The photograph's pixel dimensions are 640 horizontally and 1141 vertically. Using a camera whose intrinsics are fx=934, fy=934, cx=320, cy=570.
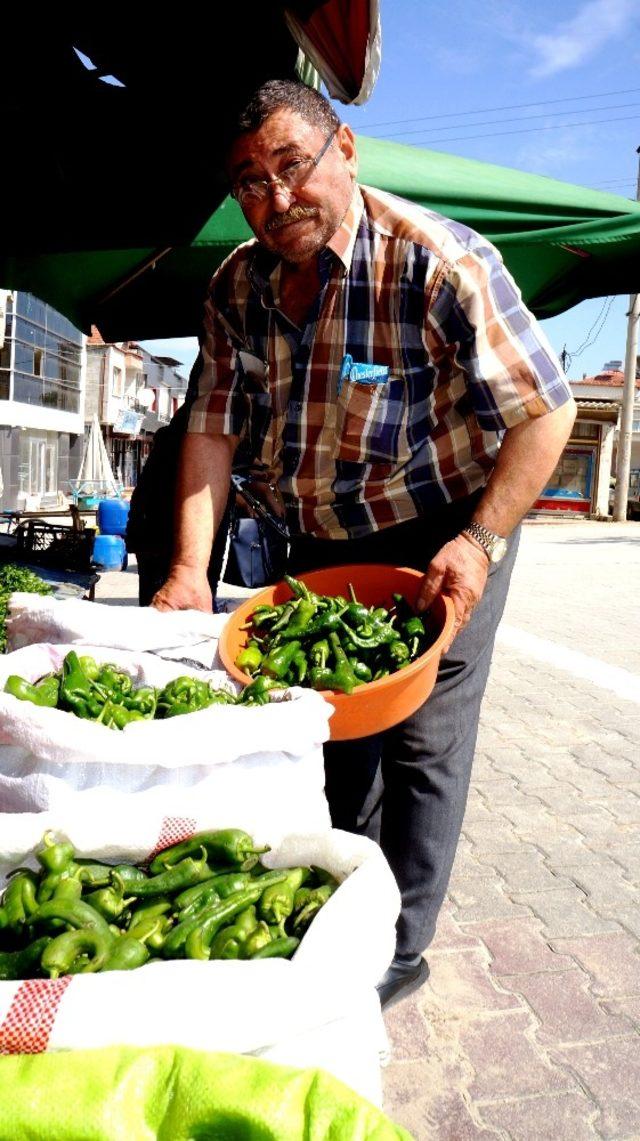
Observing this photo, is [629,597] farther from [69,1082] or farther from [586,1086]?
[69,1082]

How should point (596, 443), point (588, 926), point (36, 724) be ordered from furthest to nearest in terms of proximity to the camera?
point (596, 443) < point (588, 926) < point (36, 724)

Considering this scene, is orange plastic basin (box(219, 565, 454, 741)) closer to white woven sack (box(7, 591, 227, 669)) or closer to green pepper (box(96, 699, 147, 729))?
white woven sack (box(7, 591, 227, 669))

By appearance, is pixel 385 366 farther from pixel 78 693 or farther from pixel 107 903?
pixel 107 903

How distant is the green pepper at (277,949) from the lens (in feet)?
4.79

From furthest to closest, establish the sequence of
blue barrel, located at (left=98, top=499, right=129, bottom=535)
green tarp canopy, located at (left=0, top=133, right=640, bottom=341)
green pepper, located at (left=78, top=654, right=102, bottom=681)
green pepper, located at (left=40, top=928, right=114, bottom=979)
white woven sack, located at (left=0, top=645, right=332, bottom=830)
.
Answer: blue barrel, located at (left=98, top=499, right=129, bottom=535), green tarp canopy, located at (left=0, top=133, right=640, bottom=341), green pepper, located at (left=78, top=654, right=102, bottom=681), white woven sack, located at (left=0, top=645, right=332, bottom=830), green pepper, located at (left=40, top=928, right=114, bottom=979)

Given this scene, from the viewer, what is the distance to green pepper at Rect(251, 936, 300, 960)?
146 cm

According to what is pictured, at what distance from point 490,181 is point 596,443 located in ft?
113

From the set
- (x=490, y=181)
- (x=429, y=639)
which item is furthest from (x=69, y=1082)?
(x=490, y=181)

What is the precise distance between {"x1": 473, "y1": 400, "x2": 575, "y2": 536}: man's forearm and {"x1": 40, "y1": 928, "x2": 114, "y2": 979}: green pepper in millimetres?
1509

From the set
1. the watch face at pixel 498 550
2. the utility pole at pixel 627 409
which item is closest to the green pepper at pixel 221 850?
the watch face at pixel 498 550

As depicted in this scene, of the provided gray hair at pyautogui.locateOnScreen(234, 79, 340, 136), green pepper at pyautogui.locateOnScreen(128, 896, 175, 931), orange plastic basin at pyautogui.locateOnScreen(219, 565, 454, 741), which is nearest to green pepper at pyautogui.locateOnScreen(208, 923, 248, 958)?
green pepper at pyautogui.locateOnScreen(128, 896, 175, 931)

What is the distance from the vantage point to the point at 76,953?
4.66 ft

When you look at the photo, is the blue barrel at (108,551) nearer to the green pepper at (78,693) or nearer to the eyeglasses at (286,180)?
the eyeglasses at (286,180)

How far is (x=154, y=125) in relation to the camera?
3977mm
